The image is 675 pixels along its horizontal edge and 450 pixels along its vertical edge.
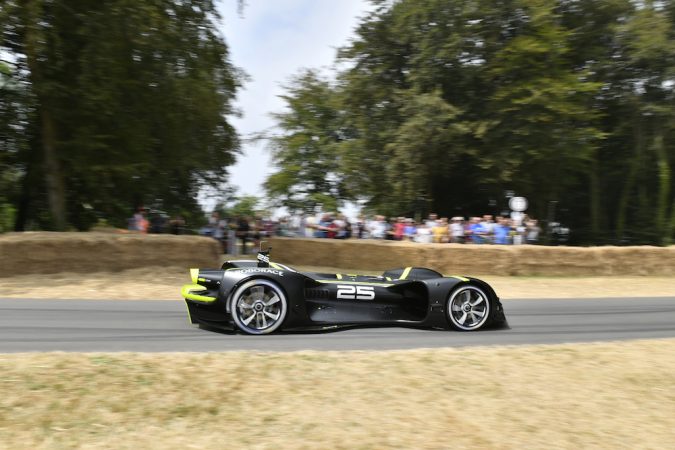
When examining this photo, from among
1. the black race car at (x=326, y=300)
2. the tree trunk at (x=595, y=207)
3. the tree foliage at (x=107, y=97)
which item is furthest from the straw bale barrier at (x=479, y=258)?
the tree trunk at (x=595, y=207)

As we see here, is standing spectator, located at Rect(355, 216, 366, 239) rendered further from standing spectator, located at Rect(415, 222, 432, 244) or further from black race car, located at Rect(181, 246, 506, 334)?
black race car, located at Rect(181, 246, 506, 334)

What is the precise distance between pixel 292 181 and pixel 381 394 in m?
32.5

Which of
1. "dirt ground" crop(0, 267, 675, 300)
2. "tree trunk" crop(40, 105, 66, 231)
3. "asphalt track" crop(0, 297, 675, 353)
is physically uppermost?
"tree trunk" crop(40, 105, 66, 231)

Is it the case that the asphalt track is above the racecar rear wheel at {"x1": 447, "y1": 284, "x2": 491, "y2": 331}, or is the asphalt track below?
below

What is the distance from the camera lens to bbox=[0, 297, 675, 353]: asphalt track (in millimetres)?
6441

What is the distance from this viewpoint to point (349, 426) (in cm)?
450

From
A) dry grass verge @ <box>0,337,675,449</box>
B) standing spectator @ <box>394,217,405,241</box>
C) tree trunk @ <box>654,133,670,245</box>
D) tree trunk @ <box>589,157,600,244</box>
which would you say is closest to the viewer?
dry grass verge @ <box>0,337,675,449</box>

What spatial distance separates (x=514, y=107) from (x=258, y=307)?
63.0 ft

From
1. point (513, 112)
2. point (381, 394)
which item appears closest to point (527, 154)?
point (513, 112)

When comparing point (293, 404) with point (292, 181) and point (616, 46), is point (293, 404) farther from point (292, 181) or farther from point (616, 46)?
point (292, 181)

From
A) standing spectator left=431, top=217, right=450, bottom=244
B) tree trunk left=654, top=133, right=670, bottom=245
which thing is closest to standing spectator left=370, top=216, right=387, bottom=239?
standing spectator left=431, top=217, right=450, bottom=244

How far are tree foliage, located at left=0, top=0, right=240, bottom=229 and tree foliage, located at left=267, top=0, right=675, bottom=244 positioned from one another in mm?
8087

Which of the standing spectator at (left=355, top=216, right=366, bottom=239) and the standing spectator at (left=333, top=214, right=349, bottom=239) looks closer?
the standing spectator at (left=333, top=214, right=349, bottom=239)

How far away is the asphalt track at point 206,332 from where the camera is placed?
644 centimetres
